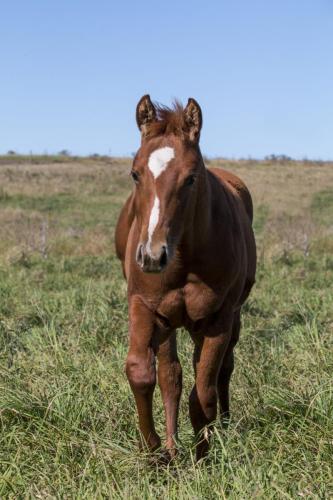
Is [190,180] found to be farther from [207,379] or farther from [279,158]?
[279,158]

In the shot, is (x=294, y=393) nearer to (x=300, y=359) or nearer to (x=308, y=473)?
(x=308, y=473)

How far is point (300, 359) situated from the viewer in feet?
18.9

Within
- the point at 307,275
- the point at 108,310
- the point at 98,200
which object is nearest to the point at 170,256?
the point at 108,310

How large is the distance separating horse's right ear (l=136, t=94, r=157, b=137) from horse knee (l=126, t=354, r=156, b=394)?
1307mm

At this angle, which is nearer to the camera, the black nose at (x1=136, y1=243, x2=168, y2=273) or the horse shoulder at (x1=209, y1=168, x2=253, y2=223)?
the black nose at (x1=136, y1=243, x2=168, y2=273)

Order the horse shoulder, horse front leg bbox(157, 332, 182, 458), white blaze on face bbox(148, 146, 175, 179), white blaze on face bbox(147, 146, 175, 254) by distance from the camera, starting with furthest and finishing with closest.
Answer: the horse shoulder, horse front leg bbox(157, 332, 182, 458), white blaze on face bbox(148, 146, 175, 179), white blaze on face bbox(147, 146, 175, 254)

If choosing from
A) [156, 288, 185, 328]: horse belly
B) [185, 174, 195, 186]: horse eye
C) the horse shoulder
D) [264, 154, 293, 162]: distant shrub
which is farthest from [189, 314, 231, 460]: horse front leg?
[264, 154, 293, 162]: distant shrub

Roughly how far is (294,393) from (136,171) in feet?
5.46

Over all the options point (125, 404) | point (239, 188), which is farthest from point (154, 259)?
point (239, 188)

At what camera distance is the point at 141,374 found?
4.24 m

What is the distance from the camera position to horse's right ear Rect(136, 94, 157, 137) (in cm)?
422

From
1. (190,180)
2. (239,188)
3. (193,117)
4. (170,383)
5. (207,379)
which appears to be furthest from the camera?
(239,188)

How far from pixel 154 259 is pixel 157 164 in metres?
0.58

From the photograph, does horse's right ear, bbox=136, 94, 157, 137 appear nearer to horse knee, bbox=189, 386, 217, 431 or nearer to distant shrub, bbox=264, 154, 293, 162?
horse knee, bbox=189, 386, 217, 431
